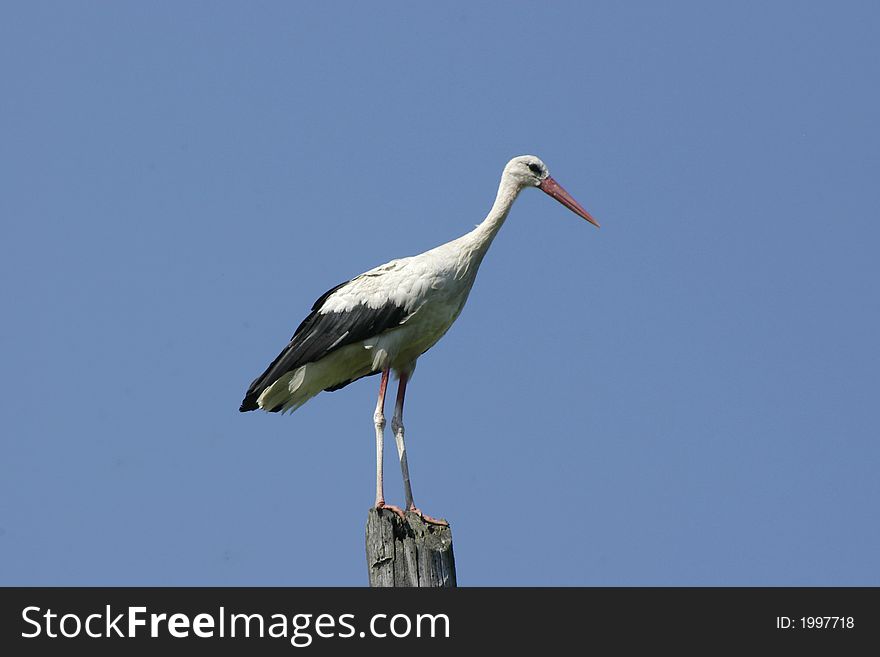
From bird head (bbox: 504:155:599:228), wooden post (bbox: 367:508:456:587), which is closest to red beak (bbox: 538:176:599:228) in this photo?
bird head (bbox: 504:155:599:228)

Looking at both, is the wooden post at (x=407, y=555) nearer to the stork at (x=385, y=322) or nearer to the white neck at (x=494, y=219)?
the stork at (x=385, y=322)

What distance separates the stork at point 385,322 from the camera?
38.6 ft

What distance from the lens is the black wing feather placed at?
11805 millimetres

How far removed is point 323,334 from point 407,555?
3653mm

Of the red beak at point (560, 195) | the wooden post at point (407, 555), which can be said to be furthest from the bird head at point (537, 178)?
the wooden post at point (407, 555)

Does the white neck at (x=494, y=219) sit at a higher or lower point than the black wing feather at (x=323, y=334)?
higher

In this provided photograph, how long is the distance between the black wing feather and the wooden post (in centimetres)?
299

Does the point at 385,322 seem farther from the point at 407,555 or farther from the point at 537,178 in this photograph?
the point at 407,555

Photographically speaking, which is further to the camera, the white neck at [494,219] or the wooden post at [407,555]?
the white neck at [494,219]

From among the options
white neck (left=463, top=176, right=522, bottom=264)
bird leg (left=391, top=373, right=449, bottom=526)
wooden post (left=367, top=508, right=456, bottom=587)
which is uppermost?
white neck (left=463, top=176, right=522, bottom=264)

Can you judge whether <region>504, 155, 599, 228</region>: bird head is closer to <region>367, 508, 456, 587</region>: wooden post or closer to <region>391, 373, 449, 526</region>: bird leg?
<region>391, 373, 449, 526</region>: bird leg
